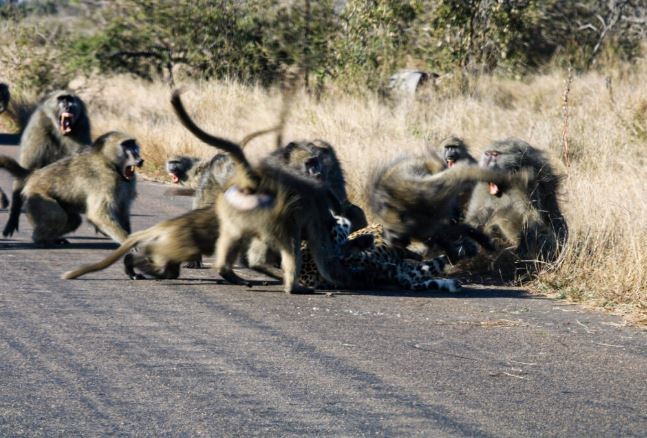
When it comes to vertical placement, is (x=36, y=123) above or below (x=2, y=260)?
above

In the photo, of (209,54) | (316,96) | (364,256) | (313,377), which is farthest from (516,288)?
(209,54)

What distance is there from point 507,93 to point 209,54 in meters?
6.99

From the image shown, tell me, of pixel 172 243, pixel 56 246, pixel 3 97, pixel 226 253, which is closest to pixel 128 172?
pixel 56 246

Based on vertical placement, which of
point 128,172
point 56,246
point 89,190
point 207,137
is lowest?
point 56,246

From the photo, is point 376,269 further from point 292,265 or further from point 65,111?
point 65,111

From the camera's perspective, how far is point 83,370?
5.15 meters

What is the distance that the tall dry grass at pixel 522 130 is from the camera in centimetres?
754

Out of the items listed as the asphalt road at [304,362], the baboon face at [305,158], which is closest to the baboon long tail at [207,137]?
the asphalt road at [304,362]

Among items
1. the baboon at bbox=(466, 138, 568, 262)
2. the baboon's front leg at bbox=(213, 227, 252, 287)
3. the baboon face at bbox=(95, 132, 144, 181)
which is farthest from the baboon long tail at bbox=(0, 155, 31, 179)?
the baboon at bbox=(466, 138, 568, 262)

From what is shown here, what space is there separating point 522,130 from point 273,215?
7.99 m

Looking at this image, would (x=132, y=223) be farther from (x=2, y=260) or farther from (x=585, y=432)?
(x=585, y=432)

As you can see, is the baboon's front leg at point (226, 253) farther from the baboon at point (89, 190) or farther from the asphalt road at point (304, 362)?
the baboon at point (89, 190)

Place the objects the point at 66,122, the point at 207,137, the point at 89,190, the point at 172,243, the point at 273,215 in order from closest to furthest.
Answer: the point at 207,137, the point at 273,215, the point at 172,243, the point at 89,190, the point at 66,122

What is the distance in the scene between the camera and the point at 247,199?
698cm
